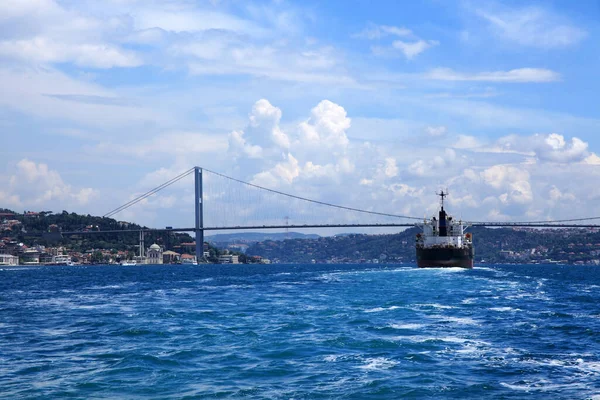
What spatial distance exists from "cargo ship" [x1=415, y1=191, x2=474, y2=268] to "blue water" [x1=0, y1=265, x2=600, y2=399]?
59.6 meters

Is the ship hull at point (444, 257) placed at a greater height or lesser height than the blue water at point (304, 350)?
greater

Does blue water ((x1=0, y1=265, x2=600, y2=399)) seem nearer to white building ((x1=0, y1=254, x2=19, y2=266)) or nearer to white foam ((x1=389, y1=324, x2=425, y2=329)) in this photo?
white foam ((x1=389, y1=324, x2=425, y2=329))

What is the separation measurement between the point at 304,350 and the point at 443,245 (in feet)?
268

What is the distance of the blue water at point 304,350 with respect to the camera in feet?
61.8

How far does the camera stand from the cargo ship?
10250 cm

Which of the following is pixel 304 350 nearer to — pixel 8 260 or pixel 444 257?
pixel 444 257

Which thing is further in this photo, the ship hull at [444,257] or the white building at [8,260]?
the white building at [8,260]

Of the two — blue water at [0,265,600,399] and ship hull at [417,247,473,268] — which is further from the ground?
ship hull at [417,247,473,268]

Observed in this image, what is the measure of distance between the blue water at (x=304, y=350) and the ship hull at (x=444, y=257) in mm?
59444

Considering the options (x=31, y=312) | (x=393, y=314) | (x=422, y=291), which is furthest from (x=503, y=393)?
(x=422, y=291)

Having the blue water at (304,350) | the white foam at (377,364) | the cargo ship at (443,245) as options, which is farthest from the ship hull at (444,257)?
the white foam at (377,364)

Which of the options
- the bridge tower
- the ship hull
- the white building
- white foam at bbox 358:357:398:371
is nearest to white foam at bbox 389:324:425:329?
white foam at bbox 358:357:398:371

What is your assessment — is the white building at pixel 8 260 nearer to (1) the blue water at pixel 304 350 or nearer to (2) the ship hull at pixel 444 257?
(2) the ship hull at pixel 444 257

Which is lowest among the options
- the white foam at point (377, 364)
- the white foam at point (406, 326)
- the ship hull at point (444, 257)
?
the white foam at point (377, 364)
